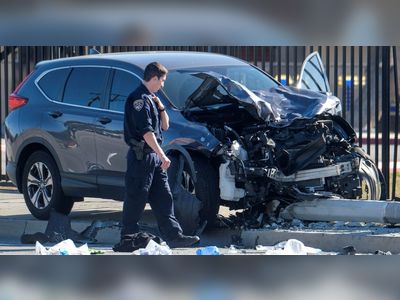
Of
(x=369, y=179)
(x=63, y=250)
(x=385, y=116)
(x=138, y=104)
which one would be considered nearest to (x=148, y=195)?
(x=138, y=104)

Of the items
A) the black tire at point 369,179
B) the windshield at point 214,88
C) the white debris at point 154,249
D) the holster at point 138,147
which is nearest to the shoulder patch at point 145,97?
the holster at point 138,147

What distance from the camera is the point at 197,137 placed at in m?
8.85

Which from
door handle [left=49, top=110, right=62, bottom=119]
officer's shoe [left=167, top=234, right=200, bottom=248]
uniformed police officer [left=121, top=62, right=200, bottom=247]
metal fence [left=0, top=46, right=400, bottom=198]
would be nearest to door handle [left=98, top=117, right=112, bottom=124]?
door handle [left=49, top=110, right=62, bottom=119]

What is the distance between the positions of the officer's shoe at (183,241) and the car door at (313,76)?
297 centimetres

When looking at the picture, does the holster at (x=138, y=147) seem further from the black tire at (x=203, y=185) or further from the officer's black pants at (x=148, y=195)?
the black tire at (x=203, y=185)

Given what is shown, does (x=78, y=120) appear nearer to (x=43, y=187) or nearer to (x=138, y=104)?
(x=43, y=187)

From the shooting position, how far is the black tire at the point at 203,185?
28.8 ft

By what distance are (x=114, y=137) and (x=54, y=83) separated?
1.34 metres

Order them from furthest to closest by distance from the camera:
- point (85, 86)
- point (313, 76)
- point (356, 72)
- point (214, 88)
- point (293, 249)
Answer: point (356, 72), point (313, 76), point (85, 86), point (214, 88), point (293, 249)

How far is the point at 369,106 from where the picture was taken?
12.1 m

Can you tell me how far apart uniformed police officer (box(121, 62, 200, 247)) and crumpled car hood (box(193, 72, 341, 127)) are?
31.1 inches

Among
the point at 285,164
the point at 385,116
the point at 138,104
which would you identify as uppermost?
the point at 138,104

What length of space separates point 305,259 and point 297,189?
2.96 metres
